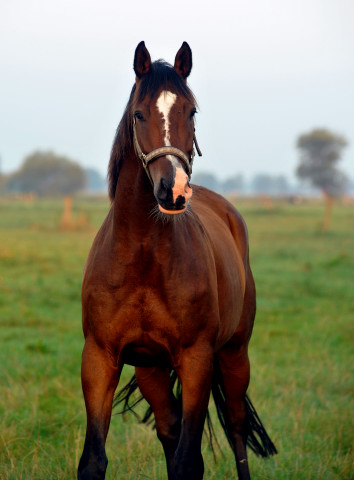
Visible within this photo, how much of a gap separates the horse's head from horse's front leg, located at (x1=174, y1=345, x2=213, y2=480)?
0.82 metres

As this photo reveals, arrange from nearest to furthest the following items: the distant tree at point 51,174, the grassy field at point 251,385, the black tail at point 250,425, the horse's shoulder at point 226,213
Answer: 1. the grassy field at point 251,385
2. the black tail at point 250,425
3. the horse's shoulder at point 226,213
4. the distant tree at point 51,174

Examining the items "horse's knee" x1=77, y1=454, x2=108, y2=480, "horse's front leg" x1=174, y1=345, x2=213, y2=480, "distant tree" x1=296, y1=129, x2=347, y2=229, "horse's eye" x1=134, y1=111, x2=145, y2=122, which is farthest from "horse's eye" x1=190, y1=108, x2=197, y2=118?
"distant tree" x1=296, y1=129, x2=347, y2=229

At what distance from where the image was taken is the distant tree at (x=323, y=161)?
41.2 m

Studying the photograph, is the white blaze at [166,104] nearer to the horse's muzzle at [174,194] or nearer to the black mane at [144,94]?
the black mane at [144,94]

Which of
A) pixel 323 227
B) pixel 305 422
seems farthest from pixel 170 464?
pixel 323 227

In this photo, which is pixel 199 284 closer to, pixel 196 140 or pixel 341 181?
pixel 196 140

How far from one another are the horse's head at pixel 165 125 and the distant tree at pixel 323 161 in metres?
38.7

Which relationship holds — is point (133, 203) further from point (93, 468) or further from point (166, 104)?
point (93, 468)

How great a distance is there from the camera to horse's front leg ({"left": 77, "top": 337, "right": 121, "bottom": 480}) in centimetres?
307

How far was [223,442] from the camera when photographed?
16.1ft

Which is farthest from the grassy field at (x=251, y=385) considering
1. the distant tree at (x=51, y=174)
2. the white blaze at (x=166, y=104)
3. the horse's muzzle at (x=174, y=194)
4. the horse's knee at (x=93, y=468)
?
the distant tree at (x=51, y=174)

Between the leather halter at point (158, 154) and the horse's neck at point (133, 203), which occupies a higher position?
the leather halter at point (158, 154)

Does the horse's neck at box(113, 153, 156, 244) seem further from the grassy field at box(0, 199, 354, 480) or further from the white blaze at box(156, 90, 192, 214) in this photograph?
the grassy field at box(0, 199, 354, 480)

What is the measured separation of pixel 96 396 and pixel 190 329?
0.55m
